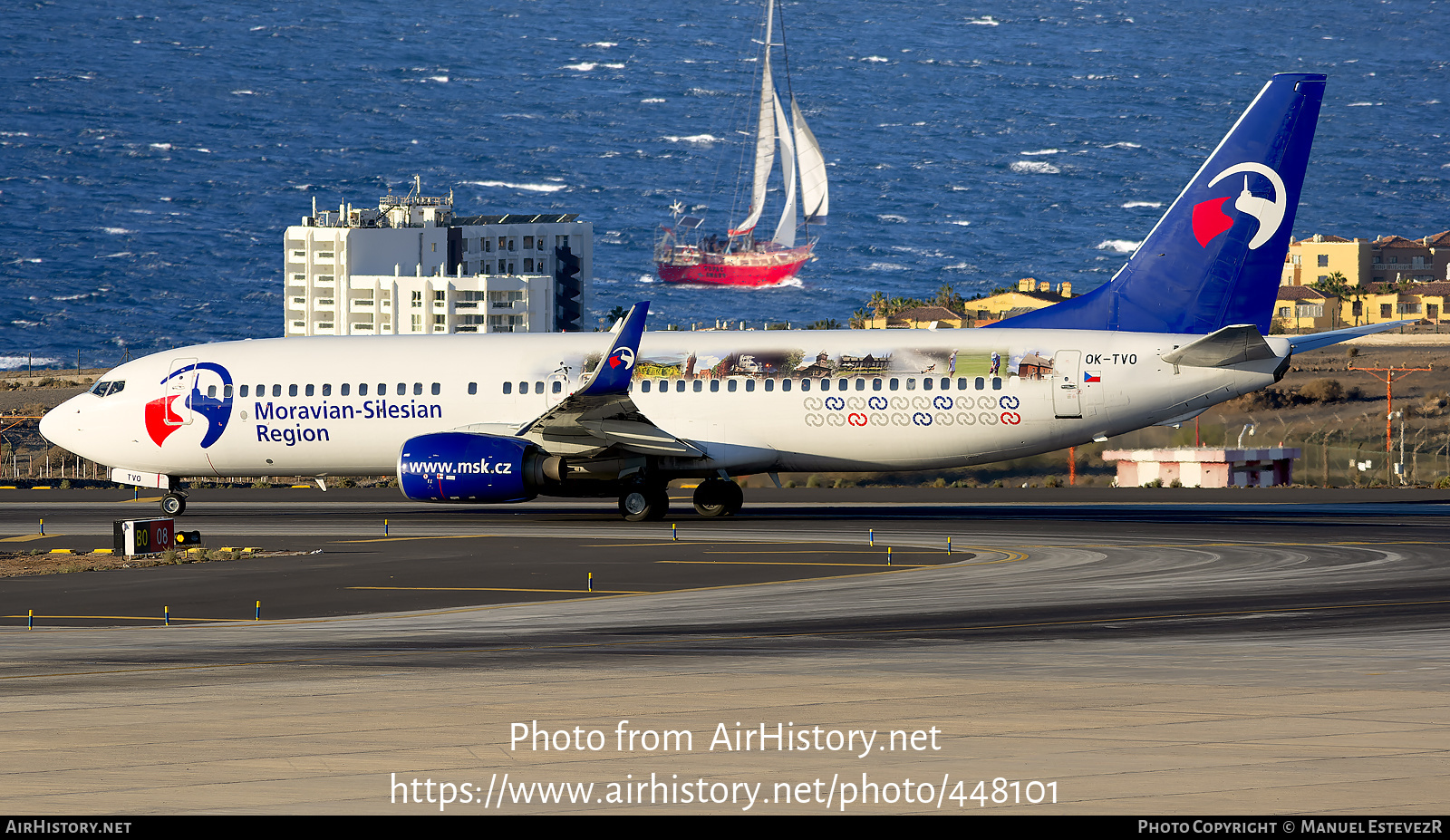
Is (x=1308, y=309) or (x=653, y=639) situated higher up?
(x=653, y=639)

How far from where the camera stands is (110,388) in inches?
1471

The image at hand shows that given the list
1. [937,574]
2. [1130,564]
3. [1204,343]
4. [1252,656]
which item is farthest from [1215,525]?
[1252,656]

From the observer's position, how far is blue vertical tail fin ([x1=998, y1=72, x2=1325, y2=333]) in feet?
106

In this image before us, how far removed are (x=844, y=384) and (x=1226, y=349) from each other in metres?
6.91

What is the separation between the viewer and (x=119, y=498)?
1799 inches

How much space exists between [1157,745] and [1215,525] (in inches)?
824

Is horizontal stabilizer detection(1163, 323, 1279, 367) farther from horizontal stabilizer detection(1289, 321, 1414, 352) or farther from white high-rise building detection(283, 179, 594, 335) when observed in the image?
white high-rise building detection(283, 179, 594, 335)

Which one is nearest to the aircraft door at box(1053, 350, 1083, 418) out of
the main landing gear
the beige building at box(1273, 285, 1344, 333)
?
the main landing gear

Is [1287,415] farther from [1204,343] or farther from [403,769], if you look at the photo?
[403,769]

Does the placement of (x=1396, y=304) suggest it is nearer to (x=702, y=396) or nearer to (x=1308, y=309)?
(x=1308, y=309)

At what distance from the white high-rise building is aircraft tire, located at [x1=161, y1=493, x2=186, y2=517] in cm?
10289

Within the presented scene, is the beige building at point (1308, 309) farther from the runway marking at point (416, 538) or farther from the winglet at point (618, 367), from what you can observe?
the runway marking at point (416, 538)

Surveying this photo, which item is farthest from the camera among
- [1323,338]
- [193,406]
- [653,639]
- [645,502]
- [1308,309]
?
[1308,309]

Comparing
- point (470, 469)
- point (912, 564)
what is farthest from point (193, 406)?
point (912, 564)
